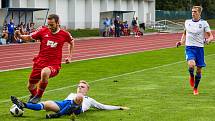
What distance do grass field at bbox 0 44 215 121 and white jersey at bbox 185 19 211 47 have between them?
1.22m

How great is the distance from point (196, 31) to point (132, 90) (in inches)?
85.6

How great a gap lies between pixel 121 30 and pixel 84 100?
46.5 meters

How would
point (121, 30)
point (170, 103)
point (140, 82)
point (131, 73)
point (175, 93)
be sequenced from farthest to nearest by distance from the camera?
1. point (121, 30)
2. point (131, 73)
3. point (140, 82)
4. point (175, 93)
5. point (170, 103)

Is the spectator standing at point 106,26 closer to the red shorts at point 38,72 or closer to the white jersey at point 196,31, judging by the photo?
the white jersey at point 196,31

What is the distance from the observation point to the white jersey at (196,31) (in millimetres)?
13484

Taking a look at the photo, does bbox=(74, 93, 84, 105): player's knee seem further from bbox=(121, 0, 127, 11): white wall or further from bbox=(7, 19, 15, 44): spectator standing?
bbox=(121, 0, 127, 11): white wall

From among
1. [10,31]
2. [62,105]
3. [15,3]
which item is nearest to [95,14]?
[15,3]

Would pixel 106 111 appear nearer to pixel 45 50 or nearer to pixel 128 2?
pixel 45 50

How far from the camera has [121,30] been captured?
5691cm

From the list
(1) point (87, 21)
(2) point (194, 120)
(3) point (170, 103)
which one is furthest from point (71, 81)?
(1) point (87, 21)

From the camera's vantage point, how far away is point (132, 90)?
14242 mm

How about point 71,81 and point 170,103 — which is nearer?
point 170,103

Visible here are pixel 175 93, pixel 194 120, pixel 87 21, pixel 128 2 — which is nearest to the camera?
pixel 194 120

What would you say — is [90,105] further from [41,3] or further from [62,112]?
[41,3]
